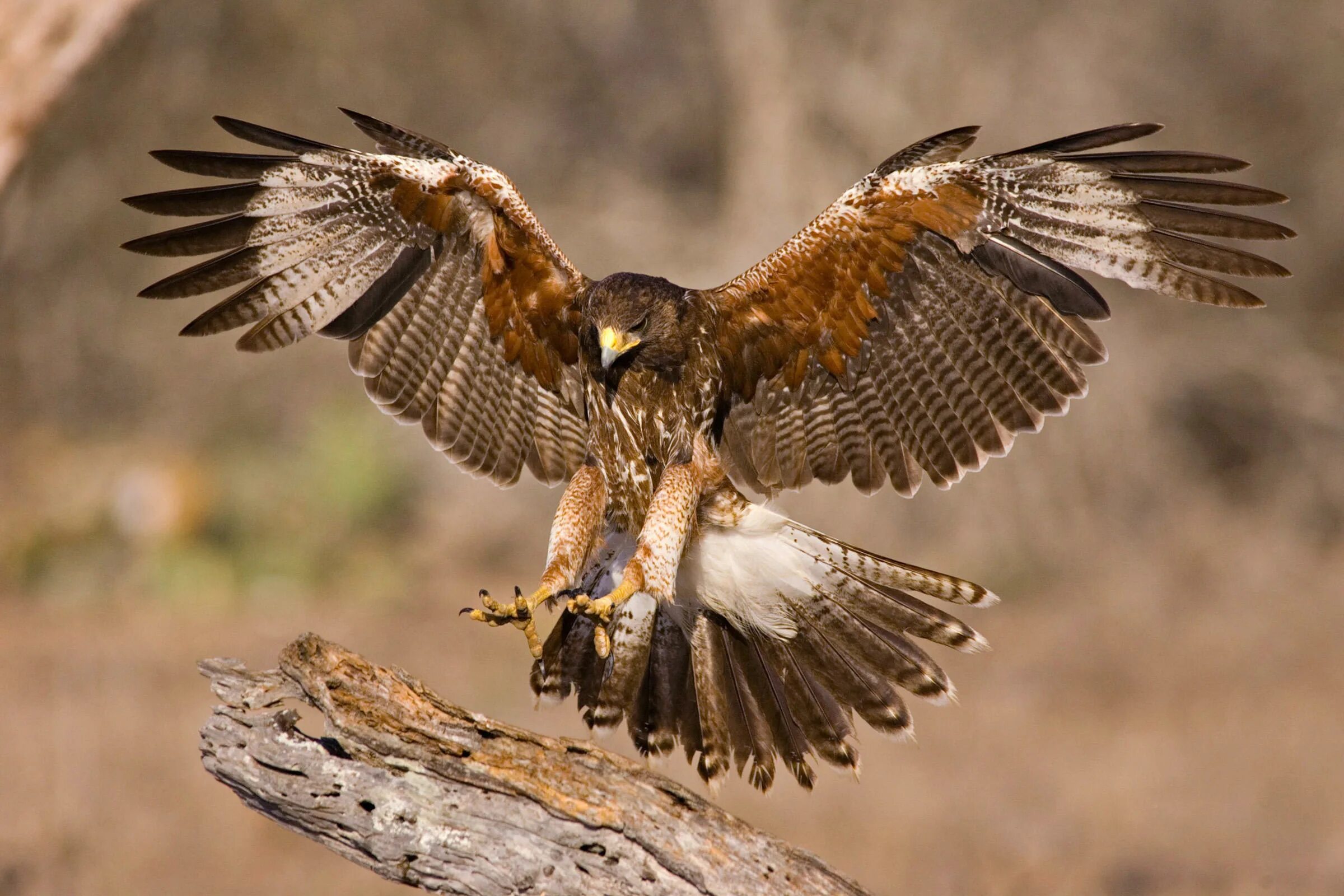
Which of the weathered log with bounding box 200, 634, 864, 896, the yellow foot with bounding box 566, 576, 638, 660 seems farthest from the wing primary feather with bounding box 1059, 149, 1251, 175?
the weathered log with bounding box 200, 634, 864, 896

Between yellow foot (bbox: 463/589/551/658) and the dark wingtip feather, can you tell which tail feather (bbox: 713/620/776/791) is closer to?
yellow foot (bbox: 463/589/551/658)

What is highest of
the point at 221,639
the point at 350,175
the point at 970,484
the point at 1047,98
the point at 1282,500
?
the point at 1047,98

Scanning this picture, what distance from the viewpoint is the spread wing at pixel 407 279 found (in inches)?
196

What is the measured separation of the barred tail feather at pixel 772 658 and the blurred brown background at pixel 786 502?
13.2 ft

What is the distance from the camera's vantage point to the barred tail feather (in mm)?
4820

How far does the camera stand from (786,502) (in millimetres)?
12500

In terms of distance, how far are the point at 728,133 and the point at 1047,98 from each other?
3.50 m

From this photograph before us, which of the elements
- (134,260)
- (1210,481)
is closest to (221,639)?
(134,260)

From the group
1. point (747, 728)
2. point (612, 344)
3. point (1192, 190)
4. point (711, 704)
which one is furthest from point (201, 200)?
point (1192, 190)

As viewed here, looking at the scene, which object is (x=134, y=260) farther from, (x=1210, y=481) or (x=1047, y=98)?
(x=1210, y=481)

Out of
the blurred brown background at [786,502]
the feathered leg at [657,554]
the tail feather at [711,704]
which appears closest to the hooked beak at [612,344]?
the feathered leg at [657,554]

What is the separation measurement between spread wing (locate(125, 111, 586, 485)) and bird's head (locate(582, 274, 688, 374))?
261mm

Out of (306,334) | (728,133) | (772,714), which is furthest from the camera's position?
(728,133)

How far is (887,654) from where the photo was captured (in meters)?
4.88
